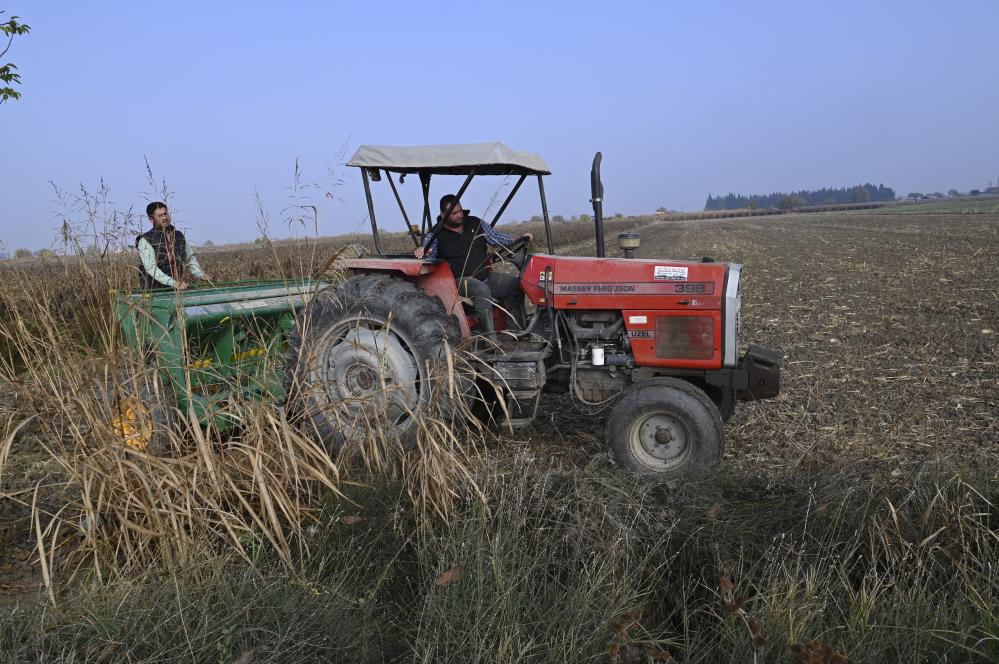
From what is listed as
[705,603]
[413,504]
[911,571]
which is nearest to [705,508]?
[705,603]

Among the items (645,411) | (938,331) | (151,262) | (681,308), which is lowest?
(938,331)

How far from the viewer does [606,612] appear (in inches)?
98.3

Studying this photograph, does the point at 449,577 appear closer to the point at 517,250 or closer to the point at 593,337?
the point at 593,337

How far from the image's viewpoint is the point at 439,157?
15.8 ft

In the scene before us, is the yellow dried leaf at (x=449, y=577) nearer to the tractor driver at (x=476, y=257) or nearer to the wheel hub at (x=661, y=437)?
the wheel hub at (x=661, y=437)

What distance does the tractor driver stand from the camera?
4934 millimetres

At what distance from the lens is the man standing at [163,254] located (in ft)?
11.6

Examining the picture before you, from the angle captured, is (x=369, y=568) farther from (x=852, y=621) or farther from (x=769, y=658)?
(x=852, y=621)

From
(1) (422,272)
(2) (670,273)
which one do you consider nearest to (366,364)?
(1) (422,272)

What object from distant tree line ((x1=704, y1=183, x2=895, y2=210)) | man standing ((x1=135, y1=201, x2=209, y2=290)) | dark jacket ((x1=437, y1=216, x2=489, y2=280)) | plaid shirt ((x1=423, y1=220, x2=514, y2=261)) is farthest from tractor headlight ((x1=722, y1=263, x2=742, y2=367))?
distant tree line ((x1=704, y1=183, x2=895, y2=210))

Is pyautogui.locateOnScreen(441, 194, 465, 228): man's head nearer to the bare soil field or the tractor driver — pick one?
the tractor driver

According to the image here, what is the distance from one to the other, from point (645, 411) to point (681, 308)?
73 centimetres

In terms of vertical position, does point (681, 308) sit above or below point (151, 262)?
below

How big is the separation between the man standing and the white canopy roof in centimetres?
128
